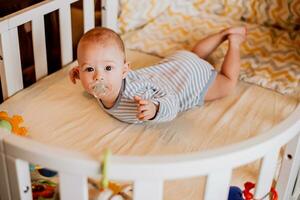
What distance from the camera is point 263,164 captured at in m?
0.83

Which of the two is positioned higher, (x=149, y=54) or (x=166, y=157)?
(x=166, y=157)

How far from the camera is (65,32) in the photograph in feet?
4.78

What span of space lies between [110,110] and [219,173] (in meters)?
0.57

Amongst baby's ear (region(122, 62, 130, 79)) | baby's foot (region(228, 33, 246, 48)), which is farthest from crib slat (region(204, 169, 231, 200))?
baby's foot (region(228, 33, 246, 48))

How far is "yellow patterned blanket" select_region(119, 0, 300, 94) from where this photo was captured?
5.12 feet

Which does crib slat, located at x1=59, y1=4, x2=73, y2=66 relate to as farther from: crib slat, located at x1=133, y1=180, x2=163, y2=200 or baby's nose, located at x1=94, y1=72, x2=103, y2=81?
crib slat, located at x1=133, y1=180, x2=163, y2=200

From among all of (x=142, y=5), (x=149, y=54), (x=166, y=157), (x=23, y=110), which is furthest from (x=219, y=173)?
(x=142, y=5)

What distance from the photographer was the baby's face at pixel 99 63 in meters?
1.11

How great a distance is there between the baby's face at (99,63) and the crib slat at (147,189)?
0.44 meters

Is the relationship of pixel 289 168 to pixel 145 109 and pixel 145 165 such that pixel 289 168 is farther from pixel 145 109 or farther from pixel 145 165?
pixel 145 165

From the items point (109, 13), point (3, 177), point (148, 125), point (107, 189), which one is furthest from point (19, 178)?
point (109, 13)

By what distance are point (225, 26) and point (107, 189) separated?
3.58 feet

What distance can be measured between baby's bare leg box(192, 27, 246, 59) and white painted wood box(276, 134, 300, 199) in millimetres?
514

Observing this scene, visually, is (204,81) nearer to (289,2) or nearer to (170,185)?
(170,185)
